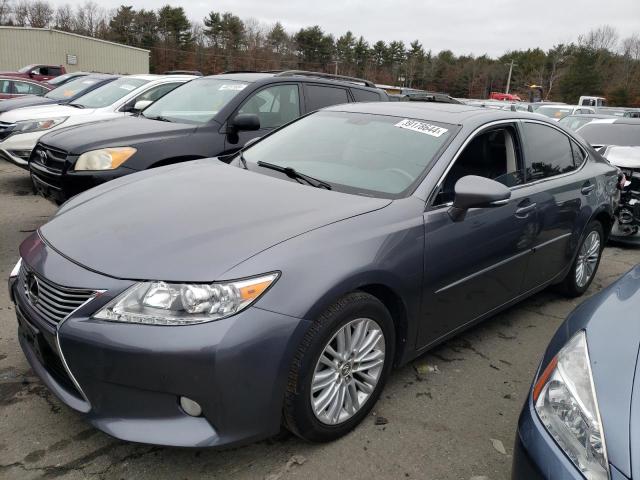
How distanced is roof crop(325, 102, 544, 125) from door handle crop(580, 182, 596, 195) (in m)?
0.72

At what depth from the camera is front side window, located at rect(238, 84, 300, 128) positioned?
5.49 meters

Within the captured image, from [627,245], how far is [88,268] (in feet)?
21.4

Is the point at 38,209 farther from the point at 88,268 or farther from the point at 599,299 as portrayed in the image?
the point at 599,299

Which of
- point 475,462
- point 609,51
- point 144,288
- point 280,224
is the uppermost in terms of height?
→ point 609,51

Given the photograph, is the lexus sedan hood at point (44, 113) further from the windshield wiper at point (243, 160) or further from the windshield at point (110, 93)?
the windshield wiper at point (243, 160)

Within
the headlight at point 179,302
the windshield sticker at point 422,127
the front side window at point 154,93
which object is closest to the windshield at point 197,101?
the front side window at point 154,93

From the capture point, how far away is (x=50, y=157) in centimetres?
482

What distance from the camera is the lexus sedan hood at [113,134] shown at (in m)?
4.68

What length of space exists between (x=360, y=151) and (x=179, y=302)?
1.63 metres

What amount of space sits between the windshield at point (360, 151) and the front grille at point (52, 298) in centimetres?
140

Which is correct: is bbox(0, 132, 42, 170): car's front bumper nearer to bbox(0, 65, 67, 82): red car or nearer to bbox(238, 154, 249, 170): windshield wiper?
bbox(238, 154, 249, 170): windshield wiper

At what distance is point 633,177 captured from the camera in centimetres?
620

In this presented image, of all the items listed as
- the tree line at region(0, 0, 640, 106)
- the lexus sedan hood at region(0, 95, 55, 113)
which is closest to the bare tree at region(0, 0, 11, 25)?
the tree line at region(0, 0, 640, 106)

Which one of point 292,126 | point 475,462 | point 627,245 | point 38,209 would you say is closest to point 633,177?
point 627,245
